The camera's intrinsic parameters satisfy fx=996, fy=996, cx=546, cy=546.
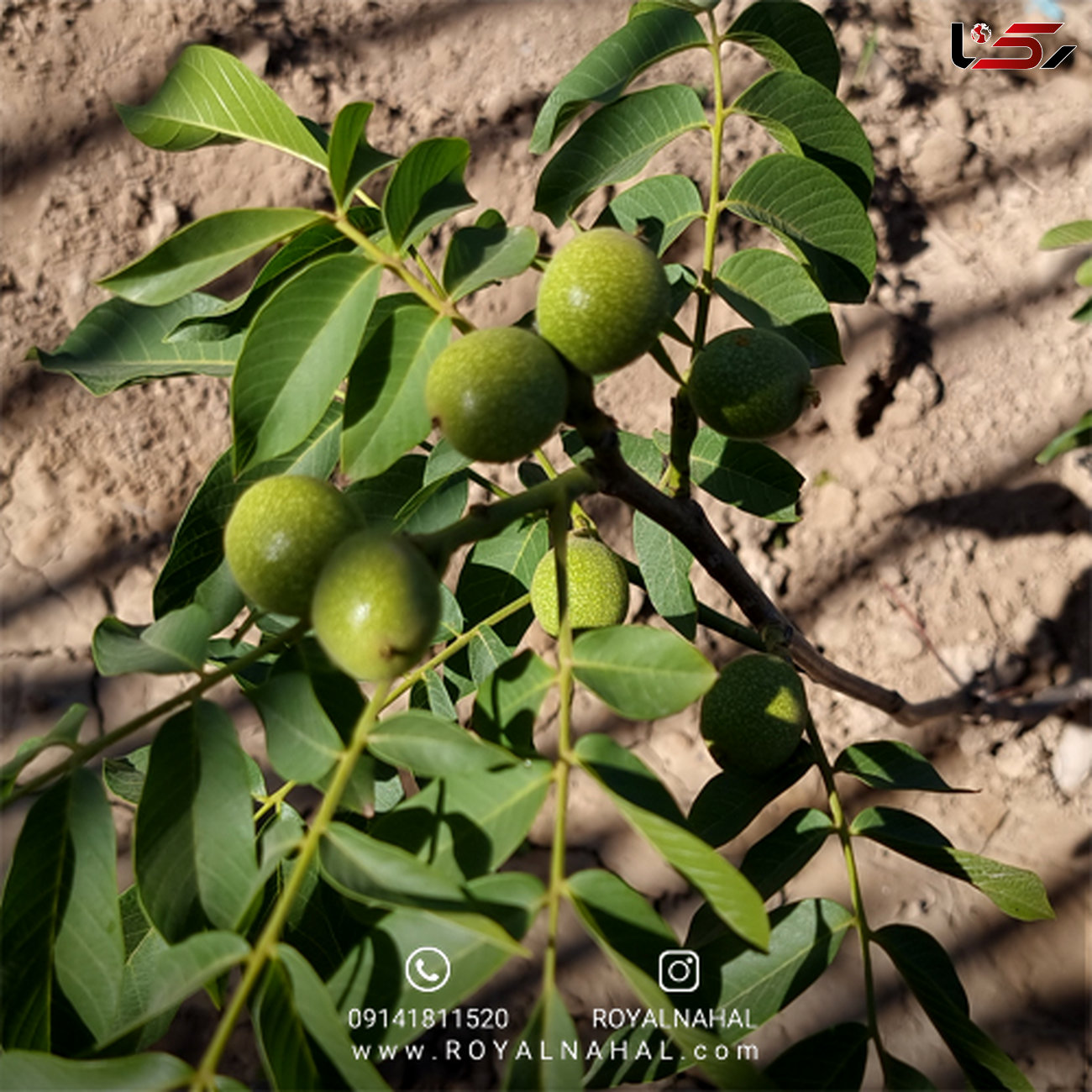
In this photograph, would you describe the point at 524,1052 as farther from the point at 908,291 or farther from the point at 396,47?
the point at 396,47

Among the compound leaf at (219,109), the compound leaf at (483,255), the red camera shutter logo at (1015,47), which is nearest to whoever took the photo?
the compound leaf at (483,255)

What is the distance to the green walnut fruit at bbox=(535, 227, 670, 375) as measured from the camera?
917mm

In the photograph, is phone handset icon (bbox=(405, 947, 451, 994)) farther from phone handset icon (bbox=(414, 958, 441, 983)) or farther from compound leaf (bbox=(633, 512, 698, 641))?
compound leaf (bbox=(633, 512, 698, 641))

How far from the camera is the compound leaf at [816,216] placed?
3.69ft

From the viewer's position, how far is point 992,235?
2387mm

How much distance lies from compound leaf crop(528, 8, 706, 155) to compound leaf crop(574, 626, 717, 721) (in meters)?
0.57

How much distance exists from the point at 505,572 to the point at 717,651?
1.06 m

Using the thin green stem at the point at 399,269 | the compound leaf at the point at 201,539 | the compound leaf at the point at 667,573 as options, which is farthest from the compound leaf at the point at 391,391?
the compound leaf at the point at 667,573

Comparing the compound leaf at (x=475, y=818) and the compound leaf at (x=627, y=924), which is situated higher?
the compound leaf at (x=475, y=818)

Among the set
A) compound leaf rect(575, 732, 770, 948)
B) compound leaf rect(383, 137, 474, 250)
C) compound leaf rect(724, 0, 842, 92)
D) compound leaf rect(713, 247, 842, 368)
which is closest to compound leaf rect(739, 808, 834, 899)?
compound leaf rect(575, 732, 770, 948)

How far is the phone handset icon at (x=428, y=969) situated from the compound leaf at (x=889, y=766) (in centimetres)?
59

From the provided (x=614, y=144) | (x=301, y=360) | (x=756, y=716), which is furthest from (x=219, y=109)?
(x=756, y=716)

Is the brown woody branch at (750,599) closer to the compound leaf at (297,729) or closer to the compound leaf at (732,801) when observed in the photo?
the compound leaf at (732,801)

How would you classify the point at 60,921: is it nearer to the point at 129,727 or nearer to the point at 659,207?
the point at 129,727
